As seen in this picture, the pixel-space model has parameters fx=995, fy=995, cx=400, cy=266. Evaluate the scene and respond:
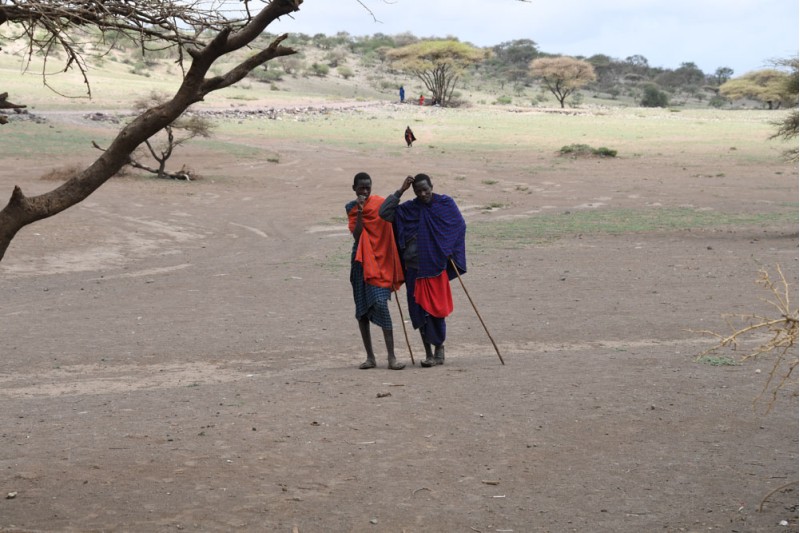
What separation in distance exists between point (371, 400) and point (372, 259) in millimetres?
1537

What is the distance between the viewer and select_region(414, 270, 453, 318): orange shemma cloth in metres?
8.45

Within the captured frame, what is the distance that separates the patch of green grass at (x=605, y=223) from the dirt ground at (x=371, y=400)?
5.35ft

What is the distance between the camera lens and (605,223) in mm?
20266

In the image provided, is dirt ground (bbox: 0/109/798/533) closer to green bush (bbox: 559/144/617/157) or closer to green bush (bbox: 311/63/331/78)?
green bush (bbox: 559/144/617/157)

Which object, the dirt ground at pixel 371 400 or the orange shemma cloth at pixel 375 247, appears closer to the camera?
the dirt ground at pixel 371 400

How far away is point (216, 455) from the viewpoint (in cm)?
582

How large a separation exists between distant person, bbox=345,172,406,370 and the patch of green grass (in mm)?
9322

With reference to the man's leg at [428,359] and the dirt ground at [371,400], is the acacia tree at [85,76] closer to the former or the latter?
the dirt ground at [371,400]

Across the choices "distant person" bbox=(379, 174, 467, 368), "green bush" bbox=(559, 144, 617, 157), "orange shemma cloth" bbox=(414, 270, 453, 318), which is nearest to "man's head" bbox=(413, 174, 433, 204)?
"distant person" bbox=(379, 174, 467, 368)

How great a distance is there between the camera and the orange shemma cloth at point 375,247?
8.20 m

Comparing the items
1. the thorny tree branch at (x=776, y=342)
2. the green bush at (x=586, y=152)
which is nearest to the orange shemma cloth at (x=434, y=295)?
the thorny tree branch at (x=776, y=342)

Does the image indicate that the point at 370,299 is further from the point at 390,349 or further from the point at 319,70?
the point at 319,70

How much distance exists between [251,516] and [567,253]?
1198 cm

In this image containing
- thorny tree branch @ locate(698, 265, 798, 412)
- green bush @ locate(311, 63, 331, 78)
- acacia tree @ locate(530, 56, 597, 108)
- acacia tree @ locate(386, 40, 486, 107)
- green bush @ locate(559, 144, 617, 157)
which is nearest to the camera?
thorny tree branch @ locate(698, 265, 798, 412)
